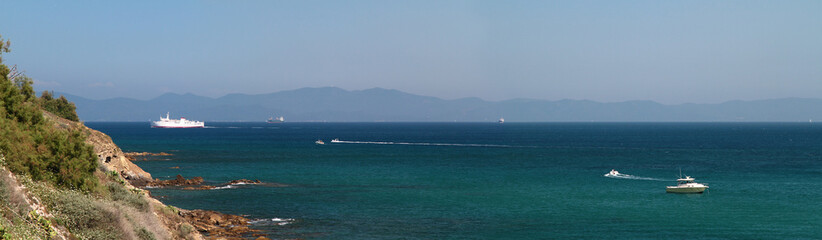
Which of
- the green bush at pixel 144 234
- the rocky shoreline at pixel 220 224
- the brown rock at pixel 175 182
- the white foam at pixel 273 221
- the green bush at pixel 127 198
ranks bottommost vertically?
the white foam at pixel 273 221

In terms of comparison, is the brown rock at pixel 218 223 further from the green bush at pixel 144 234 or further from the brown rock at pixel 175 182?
the brown rock at pixel 175 182

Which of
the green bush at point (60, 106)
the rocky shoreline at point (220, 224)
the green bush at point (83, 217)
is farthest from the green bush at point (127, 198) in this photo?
the green bush at point (60, 106)

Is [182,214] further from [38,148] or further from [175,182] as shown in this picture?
[175,182]

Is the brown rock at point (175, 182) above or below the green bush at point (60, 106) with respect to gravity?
below

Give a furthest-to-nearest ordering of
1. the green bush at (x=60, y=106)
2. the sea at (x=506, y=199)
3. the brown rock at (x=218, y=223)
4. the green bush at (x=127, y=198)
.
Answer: the green bush at (x=60, y=106) < the sea at (x=506, y=199) < the brown rock at (x=218, y=223) < the green bush at (x=127, y=198)

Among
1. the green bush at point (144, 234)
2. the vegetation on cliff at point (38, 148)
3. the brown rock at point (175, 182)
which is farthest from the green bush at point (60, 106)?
the green bush at point (144, 234)

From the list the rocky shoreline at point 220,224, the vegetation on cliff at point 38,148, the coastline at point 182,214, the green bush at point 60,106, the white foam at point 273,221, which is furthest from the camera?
the green bush at point 60,106

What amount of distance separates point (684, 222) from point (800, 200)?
60.1 ft

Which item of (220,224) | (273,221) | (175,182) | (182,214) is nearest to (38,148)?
(182,214)

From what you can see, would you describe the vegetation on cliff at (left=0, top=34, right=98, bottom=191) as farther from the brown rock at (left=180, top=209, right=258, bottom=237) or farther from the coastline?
the brown rock at (left=180, top=209, right=258, bottom=237)

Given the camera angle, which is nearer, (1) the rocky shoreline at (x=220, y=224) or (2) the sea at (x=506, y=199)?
(1) the rocky shoreline at (x=220, y=224)

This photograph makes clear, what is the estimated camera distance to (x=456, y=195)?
6244 centimetres

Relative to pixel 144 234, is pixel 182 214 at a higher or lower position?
lower

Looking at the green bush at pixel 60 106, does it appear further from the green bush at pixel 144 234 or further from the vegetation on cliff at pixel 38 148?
the green bush at pixel 144 234
